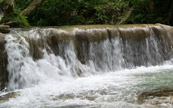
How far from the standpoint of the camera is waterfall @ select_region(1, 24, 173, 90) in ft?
24.4

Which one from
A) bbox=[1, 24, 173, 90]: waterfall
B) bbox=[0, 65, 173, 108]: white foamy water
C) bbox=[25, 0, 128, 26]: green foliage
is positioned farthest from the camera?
bbox=[25, 0, 128, 26]: green foliage

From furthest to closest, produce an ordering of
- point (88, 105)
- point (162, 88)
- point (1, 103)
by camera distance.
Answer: point (162, 88) < point (1, 103) < point (88, 105)

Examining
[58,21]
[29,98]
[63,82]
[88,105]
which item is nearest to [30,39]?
[63,82]

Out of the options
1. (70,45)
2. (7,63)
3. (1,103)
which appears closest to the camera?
(1,103)

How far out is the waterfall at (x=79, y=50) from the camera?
743 cm

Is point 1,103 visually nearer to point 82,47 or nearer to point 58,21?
point 82,47

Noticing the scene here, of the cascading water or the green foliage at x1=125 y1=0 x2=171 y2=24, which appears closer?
the cascading water

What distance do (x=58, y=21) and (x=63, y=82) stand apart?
26.5ft

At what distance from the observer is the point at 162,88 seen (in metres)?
5.77

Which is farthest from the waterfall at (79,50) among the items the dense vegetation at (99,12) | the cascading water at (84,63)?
the dense vegetation at (99,12)

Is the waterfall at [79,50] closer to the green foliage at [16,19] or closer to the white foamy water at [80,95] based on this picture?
the white foamy water at [80,95]

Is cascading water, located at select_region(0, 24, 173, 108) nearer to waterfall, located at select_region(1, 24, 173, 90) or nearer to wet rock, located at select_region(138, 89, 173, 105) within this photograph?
waterfall, located at select_region(1, 24, 173, 90)

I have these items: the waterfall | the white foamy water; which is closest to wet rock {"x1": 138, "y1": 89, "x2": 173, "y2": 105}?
the white foamy water

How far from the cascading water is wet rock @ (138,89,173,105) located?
0.15 metres
